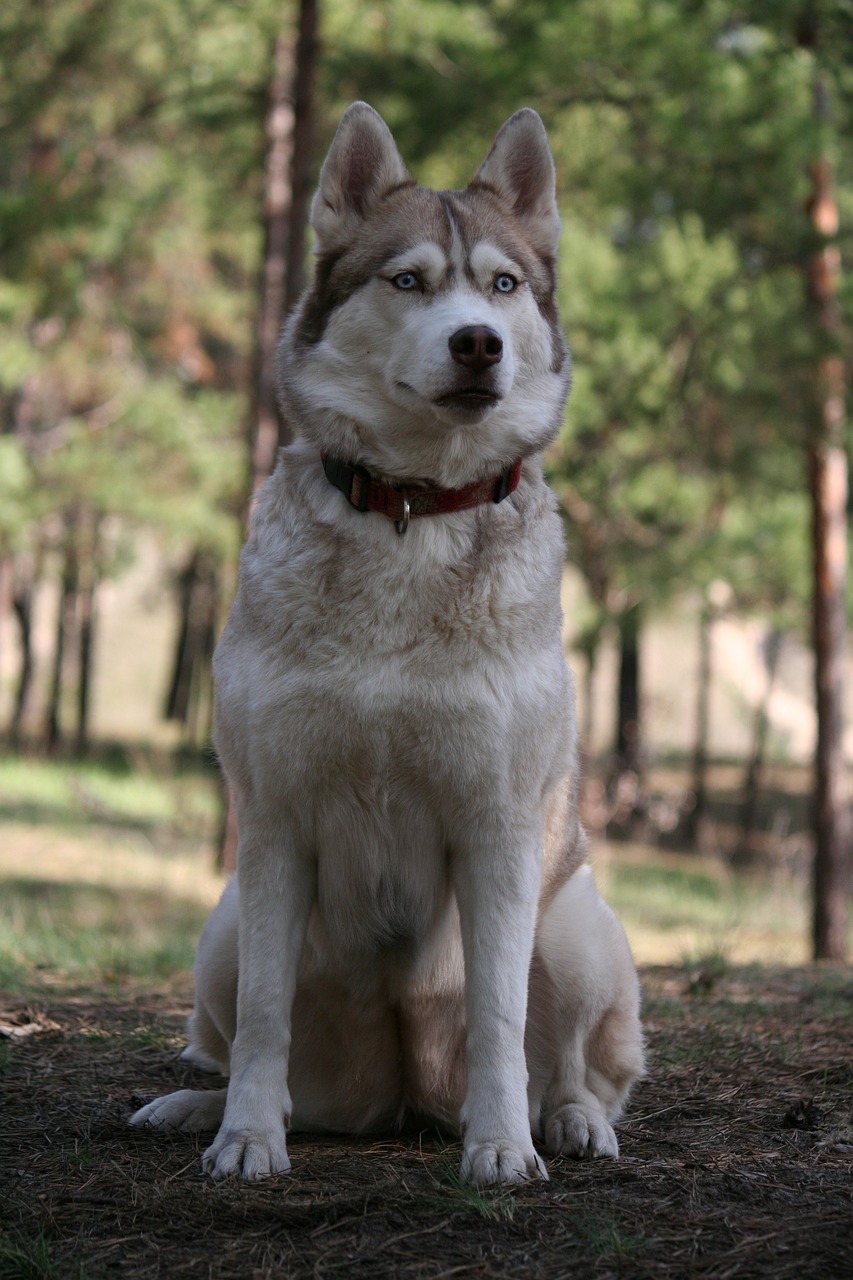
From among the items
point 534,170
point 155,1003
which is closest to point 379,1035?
point 155,1003

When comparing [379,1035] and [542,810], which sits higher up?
[542,810]

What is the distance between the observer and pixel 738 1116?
10.4 ft

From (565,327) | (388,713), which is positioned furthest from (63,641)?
(388,713)

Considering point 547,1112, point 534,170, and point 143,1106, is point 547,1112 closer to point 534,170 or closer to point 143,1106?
point 143,1106

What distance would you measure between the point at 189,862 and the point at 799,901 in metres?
5.26

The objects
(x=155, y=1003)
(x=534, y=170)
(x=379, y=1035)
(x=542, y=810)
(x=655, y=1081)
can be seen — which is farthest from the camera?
(x=155, y=1003)

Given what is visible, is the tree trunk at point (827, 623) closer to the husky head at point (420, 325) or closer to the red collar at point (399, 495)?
the husky head at point (420, 325)

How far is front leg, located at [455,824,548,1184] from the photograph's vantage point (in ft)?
8.96

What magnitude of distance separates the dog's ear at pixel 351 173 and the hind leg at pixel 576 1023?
5.92ft

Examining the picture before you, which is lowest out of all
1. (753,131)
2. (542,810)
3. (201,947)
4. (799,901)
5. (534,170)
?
(799,901)

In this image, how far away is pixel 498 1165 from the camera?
8.68ft

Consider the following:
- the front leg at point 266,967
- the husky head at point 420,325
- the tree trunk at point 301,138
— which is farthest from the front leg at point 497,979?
the tree trunk at point 301,138

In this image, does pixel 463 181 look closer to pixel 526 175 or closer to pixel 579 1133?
pixel 526 175

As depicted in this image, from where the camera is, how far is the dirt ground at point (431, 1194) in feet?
7.32
